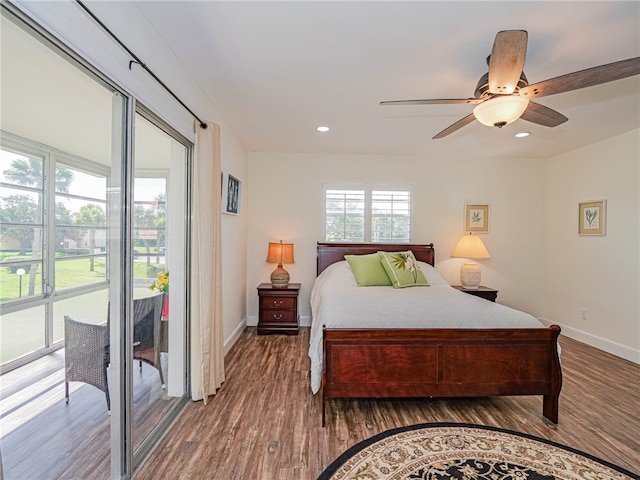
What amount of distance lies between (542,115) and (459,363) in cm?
182

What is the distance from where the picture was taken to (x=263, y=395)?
2592 mm

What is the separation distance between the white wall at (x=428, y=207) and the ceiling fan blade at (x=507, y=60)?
2.81 m

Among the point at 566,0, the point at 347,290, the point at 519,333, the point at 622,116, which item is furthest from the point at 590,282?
the point at 566,0

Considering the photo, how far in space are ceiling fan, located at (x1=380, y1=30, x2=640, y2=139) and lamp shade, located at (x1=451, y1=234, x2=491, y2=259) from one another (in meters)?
2.35

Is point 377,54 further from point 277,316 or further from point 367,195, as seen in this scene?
point 277,316

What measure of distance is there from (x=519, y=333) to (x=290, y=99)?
2.60 m

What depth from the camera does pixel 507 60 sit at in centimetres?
161

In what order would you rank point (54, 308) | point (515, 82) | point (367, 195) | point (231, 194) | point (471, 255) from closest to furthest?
point (54, 308) → point (515, 82) → point (231, 194) → point (471, 255) → point (367, 195)

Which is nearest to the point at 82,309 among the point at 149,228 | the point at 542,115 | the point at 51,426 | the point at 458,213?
the point at 51,426

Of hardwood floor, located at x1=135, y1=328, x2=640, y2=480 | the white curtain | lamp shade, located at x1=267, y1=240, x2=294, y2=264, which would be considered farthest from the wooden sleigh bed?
lamp shade, located at x1=267, y1=240, x2=294, y2=264

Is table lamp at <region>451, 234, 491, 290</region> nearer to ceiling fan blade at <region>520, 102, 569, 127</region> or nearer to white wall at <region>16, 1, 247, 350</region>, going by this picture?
ceiling fan blade at <region>520, 102, 569, 127</region>

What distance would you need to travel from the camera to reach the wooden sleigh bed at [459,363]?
7.39ft

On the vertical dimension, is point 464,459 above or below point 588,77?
below

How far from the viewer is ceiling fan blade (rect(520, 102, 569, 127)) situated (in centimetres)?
201
